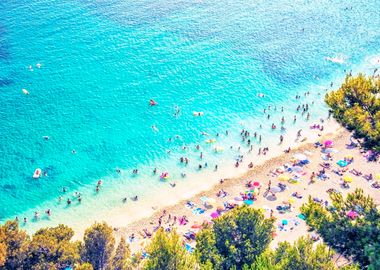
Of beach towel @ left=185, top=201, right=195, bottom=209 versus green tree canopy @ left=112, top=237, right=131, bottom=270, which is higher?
green tree canopy @ left=112, top=237, right=131, bottom=270

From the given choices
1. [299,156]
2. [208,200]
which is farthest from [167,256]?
[299,156]

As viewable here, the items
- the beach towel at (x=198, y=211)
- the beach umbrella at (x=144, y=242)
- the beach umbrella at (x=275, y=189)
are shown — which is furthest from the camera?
the beach umbrella at (x=275, y=189)

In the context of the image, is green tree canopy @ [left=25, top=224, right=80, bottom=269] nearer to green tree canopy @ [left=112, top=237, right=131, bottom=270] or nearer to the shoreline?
green tree canopy @ [left=112, top=237, right=131, bottom=270]

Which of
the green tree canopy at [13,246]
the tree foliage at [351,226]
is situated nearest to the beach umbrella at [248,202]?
the tree foliage at [351,226]

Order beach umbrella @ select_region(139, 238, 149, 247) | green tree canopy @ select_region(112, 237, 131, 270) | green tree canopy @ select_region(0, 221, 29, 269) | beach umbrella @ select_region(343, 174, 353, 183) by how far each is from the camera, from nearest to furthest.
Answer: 1. green tree canopy @ select_region(0, 221, 29, 269)
2. green tree canopy @ select_region(112, 237, 131, 270)
3. beach umbrella @ select_region(139, 238, 149, 247)
4. beach umbrella @ select_region(343, 174, 353, 183)

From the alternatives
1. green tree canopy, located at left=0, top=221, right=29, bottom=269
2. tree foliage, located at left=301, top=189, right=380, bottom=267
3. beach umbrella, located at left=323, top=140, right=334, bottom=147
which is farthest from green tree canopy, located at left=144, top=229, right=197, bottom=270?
beach umbrella, located at left=323, top=140, right=334, bottom=147

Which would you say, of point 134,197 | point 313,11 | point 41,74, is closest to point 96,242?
point 134,197

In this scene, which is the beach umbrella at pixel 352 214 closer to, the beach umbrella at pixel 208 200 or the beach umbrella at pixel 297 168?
the beach umbrella at pixel 208 200
